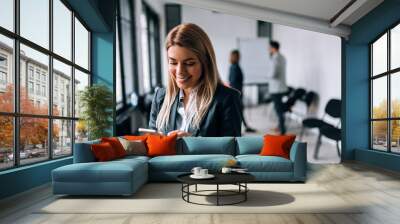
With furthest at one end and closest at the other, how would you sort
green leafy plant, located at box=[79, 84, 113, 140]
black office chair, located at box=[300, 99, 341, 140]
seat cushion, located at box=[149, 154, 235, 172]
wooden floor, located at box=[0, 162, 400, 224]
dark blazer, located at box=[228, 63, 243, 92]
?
dark blazer, located at box=[228, 63, 243, 92]
black office chair, located at box=[300, 99, 341, 140]
green leafy plant, located at box=[79, 84, 113, 140]
seat cushion, located at box=[149, 154, 235, 172]
wooden floor, located at box=[0, 162, 400, 224]

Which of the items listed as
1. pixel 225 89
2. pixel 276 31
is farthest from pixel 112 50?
pixel 276 31

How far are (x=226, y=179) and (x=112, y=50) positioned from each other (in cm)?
473

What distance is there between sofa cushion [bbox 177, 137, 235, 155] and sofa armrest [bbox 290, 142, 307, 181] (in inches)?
37.8

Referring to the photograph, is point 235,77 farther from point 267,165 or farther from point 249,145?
point 267,165

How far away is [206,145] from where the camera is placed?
20.0ft

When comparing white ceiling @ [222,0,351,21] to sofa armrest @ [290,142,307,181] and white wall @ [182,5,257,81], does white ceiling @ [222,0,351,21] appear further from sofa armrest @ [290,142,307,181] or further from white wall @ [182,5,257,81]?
white wall @ [182,5,257,81]

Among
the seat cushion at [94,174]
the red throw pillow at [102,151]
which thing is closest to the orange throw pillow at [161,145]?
the red throw pillow at [102,151]

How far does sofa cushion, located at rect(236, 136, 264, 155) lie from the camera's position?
609 centimetres

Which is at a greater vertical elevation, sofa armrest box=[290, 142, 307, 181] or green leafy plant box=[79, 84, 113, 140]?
green leafy plant box=[79, 84, 113, 140]

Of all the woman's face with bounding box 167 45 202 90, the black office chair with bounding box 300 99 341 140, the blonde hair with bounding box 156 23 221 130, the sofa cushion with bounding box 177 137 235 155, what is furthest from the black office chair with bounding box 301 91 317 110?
the sofa cushion with bounding box 177 137 235 155

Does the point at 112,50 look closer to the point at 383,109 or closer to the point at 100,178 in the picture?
the point at 100,178

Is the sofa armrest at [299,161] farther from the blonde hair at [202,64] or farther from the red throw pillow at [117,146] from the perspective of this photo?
the red throw pillow at [117,146]

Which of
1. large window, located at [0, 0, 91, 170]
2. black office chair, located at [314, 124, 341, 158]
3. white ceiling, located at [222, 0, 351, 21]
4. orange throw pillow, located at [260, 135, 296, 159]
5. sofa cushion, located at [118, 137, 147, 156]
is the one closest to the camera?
large window, located at [0, 0, 91, 170]

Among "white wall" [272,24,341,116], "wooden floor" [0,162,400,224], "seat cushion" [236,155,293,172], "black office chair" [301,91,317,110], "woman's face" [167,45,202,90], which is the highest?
"white wall" [272,24,341,116]
